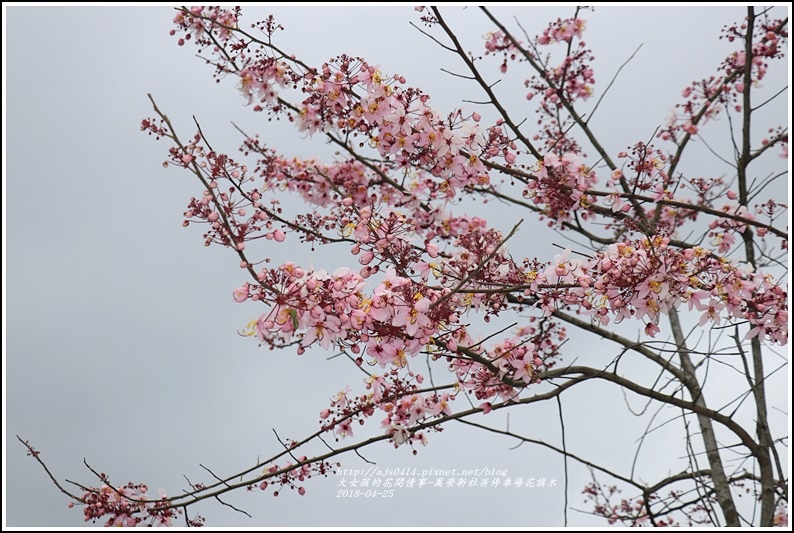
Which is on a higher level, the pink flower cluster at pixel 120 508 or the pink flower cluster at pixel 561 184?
the pink flower cluster at pixel 561 184

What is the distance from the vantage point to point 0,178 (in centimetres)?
326

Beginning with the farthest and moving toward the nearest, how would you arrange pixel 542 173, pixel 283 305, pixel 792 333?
pixel 542 173, pixel 792 333, pixel 283 305

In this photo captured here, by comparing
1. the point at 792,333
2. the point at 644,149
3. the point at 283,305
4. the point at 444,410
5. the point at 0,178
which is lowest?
the point at 283,305

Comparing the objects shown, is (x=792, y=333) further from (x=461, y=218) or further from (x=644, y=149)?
(x=461, y=218)

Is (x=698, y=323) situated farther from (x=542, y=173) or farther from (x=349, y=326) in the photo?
(x=349, y=326)

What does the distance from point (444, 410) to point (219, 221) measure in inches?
50.3

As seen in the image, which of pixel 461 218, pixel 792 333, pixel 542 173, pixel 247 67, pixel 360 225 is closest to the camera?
pixel 360 225

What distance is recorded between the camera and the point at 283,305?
2062mm

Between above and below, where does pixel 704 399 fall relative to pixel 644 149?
below

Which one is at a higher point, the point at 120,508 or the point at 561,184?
the point at 561,184

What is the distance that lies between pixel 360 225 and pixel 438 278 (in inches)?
19.2

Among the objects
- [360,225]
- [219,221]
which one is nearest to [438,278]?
[360,225]

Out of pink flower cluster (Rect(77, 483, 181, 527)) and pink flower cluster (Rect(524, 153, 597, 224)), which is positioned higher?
pink flower cluster (Rect(524, 153, 597, 224))

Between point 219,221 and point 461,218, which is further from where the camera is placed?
point 461,218
